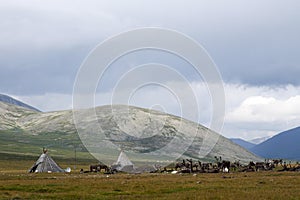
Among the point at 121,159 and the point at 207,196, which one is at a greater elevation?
the point at 121,159

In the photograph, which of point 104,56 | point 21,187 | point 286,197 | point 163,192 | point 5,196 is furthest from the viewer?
point 104,56

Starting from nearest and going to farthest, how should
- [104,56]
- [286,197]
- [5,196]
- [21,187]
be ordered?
1. [286,197]
2. [5,196]
3. [21,187]
4. [104,56]

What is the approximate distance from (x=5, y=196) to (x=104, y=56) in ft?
162

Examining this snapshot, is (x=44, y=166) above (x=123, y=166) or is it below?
below

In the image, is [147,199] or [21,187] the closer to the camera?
[147,199]

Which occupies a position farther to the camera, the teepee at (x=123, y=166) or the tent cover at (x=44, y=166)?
the teepee at (x=123, y=166)

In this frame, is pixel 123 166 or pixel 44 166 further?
pixel 123 166

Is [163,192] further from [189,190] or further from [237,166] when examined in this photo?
[237,166]

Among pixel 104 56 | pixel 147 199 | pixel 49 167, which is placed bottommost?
pixel 147 199

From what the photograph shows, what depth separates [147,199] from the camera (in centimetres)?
4088

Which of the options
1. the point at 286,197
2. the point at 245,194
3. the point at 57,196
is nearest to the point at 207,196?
the point at 245,194

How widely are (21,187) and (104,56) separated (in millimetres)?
40718

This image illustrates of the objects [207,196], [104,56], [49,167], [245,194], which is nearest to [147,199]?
[207,196]

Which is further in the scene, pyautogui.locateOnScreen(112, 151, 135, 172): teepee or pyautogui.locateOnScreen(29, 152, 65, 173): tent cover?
pyautogui.locateOnScreen(112, 151, 135, 172): teepee
